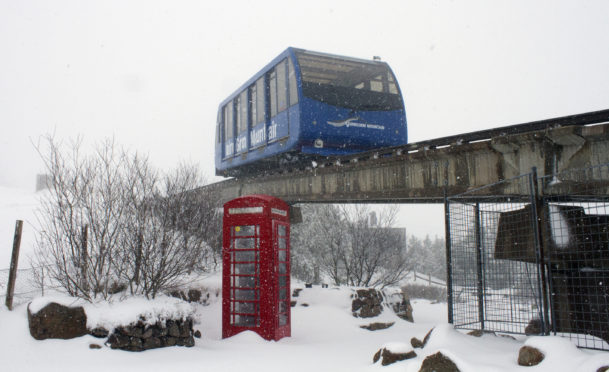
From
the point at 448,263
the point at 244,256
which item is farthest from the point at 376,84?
the point at 448,263

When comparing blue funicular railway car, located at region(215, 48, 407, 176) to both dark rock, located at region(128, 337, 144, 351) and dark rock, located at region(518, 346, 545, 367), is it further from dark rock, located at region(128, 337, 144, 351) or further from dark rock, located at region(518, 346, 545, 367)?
dark rock, located at region(518, 346, 545, 367)

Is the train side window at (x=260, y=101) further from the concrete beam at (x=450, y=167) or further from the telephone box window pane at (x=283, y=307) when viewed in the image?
the telephone box window pane at (x=283, y=307)

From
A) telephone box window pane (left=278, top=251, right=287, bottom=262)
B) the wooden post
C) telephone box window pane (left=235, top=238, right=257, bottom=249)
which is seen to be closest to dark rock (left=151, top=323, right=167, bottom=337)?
telephone box window pane (left=235, top=238, right=257, bottom=249)

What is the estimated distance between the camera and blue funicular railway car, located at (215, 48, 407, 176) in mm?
11258

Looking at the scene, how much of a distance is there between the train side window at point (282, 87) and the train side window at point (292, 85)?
26 centimetres

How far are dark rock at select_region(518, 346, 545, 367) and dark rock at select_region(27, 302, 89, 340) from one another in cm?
591

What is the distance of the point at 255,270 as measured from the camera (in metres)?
8.12

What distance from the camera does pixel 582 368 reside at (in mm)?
3799

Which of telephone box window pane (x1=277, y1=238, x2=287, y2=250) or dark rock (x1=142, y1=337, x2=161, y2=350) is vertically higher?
telephone box window pane (x1=277, y1=238, x2=287, y2=250)

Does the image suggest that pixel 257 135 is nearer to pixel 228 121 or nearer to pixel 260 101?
pixel 260 101

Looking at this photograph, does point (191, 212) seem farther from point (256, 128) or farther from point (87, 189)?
point (87, 189)

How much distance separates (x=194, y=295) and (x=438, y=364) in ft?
27.4

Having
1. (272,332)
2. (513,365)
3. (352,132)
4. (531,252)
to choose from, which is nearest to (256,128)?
(352,132)

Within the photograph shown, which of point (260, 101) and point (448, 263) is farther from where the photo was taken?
point (260, 101)
